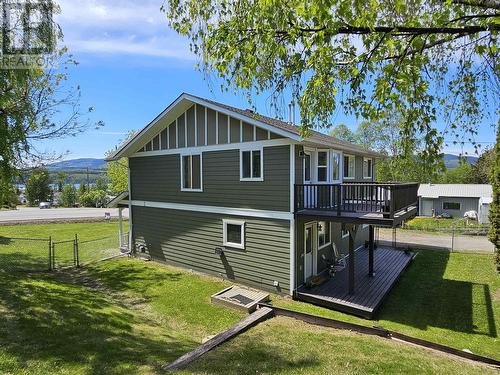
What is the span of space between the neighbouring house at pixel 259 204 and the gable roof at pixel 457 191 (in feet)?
71.2

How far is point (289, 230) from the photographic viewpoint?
10.0 metres

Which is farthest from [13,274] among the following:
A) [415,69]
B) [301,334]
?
[415,69]

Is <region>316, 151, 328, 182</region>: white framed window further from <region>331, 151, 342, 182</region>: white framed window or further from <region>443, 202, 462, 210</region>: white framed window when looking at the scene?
<region>443, 202, 462, 210</region>: white framed window

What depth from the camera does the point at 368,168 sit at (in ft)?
57.7

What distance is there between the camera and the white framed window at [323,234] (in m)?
12.0

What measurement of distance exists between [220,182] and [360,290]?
20.1 feet

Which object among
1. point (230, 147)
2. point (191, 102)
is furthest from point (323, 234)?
point (191, 102)

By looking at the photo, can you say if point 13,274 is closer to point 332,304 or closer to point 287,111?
point 332,304

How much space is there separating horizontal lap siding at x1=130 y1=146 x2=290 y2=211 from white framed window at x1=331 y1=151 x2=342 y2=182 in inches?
124

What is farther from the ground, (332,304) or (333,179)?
(333,179)

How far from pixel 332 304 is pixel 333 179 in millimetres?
5021

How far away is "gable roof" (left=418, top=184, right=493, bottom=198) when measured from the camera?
102 ft

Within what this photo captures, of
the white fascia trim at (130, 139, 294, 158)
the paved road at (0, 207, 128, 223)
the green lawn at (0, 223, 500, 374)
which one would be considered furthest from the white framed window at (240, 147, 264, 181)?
the paved road at (0, 207, 128, 223)

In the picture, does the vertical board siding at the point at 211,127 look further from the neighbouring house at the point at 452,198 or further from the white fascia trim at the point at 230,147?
the neighbouring house at the point at 452,198
